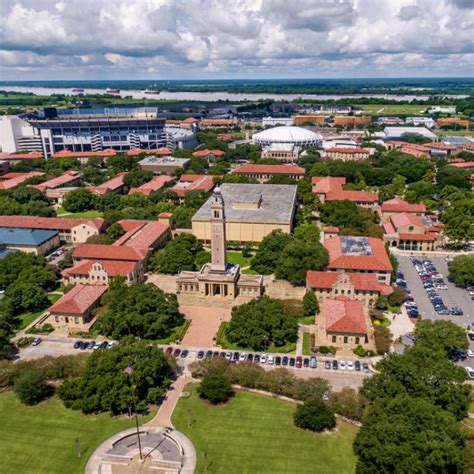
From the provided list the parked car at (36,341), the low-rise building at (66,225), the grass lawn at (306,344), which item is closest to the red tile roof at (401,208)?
the grass lawn at (306,344)

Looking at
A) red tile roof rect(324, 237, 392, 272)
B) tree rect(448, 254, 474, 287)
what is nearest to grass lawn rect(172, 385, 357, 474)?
red tile roof rect(324, 237, 392, 272)

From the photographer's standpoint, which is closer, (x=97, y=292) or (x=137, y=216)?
(x=97, y=292)

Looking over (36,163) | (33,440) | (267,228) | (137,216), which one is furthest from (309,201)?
(36,163)

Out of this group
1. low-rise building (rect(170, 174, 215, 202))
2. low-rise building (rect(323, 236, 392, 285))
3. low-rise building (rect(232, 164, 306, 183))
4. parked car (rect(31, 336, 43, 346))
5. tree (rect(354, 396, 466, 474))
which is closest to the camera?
tree (rect(354, 396, 466, 474))

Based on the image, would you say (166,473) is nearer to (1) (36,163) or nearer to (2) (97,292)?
(2) (97,292)

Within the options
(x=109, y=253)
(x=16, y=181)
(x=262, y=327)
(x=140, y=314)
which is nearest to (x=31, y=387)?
(x=140, y=314)

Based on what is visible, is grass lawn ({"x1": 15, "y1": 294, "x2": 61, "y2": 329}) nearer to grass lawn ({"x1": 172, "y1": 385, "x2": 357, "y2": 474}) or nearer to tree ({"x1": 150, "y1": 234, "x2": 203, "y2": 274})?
tree ({"x1": 150, "y1": 234, "x2": 203, "y2": 274})
